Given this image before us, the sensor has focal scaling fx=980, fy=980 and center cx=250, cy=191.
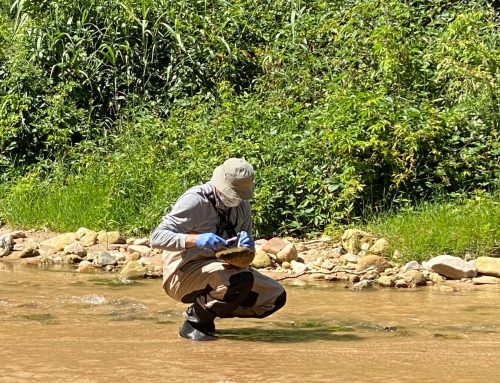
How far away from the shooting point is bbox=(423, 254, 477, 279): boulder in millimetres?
8562

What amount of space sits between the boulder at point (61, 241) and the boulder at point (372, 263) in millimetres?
3287

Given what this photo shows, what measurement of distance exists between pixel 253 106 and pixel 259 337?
19.0 feet

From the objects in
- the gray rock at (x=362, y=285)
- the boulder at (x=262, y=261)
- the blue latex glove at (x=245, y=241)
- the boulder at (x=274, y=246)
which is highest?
the blue latex glove at (x=245, y=241)

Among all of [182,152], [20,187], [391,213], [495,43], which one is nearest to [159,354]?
[391,213]

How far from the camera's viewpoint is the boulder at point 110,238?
1038cm

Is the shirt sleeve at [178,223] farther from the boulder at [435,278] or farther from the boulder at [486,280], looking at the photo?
the boulder at [486,280]

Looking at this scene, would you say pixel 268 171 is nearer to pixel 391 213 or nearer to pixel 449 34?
pixel 391 213

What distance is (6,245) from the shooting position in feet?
34.1

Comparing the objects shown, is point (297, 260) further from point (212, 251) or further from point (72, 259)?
point (212, 251)

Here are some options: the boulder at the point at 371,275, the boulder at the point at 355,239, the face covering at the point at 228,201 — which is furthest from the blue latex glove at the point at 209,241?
the boulder at the point at 355,239

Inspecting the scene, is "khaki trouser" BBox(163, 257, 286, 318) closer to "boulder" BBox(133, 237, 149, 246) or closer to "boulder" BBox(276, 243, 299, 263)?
"boulder" BBox(276, 243, 299, 263)

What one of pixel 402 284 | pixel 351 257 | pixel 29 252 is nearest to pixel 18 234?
pixel 29 252

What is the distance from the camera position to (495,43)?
11891 mm

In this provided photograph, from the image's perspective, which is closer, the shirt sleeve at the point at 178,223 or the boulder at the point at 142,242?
the shirt sleeve at the point at 178,223
